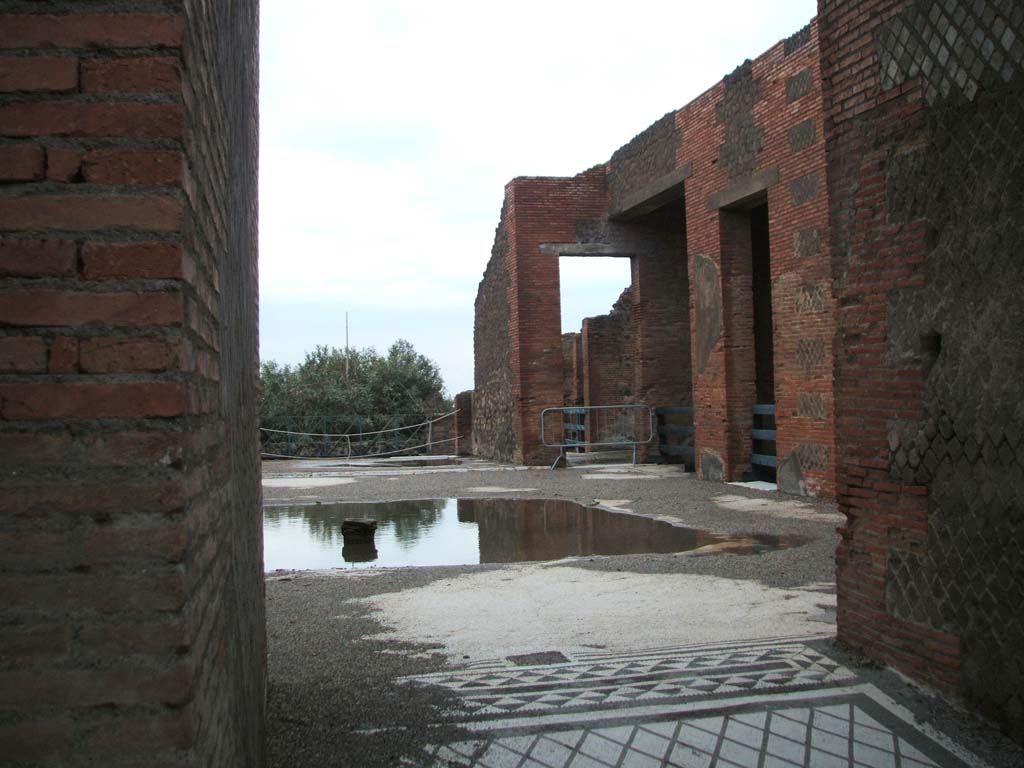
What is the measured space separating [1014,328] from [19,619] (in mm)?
3048

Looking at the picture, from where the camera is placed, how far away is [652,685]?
3.43 meters

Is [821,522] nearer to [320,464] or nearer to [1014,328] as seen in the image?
[1014,328]

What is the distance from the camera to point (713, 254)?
12.3 metres

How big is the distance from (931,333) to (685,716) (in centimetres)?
175

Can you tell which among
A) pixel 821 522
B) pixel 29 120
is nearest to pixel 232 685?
pixel 29 120

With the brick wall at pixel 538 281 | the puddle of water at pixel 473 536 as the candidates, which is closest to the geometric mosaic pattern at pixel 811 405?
the puddle of water at pixel 473 536

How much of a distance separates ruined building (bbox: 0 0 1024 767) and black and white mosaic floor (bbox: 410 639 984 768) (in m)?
0.37

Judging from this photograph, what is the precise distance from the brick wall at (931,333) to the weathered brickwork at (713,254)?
20.4 ft

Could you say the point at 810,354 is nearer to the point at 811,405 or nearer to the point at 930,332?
the point at 811,405

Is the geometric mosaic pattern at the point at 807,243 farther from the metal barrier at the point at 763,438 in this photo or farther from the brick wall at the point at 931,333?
the brick wall at the point at 931,333

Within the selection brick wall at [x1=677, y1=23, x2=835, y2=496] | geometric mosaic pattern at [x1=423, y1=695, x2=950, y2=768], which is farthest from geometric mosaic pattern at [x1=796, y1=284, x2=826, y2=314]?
geometric mosaic pattern at [x1=423, y1=695, x2=950, y2=768]

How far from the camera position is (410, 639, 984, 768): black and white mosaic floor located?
111 inches

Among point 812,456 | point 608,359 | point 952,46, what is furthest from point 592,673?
point 608,359

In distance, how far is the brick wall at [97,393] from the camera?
1353mm
